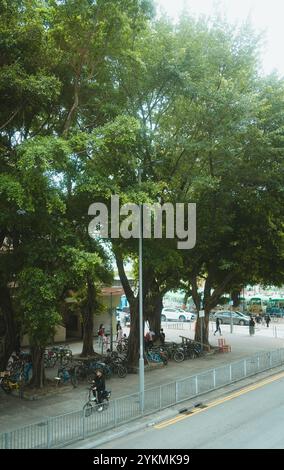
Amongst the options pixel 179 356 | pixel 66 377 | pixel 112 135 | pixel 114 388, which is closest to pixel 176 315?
pixel 179 356

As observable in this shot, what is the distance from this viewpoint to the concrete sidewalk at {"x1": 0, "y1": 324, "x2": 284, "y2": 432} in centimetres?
1477

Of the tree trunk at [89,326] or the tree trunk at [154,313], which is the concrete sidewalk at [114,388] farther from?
the tree trunk at [154,313]

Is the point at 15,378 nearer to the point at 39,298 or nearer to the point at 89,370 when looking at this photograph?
the point at 89,370

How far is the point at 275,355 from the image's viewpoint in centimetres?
2277

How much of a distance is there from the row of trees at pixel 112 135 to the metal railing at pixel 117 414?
117 inches

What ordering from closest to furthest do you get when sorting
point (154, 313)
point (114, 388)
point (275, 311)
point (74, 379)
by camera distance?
1. point (114, 388)
2. point (74, 379)
3. point (154, 313)
4. point (275, 311)

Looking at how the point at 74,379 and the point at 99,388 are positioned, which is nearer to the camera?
the point at 99,388

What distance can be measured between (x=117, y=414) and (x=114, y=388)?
5.17m

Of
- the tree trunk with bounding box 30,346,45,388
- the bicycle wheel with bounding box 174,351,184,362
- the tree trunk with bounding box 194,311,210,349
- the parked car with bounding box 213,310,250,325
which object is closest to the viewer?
the tree trunk with bounding box 30,346,45,388

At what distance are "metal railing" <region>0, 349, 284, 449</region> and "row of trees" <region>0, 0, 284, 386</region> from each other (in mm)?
2969

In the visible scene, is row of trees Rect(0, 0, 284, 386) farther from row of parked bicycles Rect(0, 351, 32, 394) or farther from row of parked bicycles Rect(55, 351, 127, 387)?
row of parked bicycles Rect(55, 351, 127, 387)

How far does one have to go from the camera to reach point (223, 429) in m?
12.6

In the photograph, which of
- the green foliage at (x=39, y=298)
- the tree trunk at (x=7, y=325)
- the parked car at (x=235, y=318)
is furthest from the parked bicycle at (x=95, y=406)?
the parked car at (x=235, y=318)

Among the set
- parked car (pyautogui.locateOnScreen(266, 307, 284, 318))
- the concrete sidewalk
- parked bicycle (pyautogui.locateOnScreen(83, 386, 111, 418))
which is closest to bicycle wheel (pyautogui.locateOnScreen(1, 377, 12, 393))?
the concrete sidewalk
